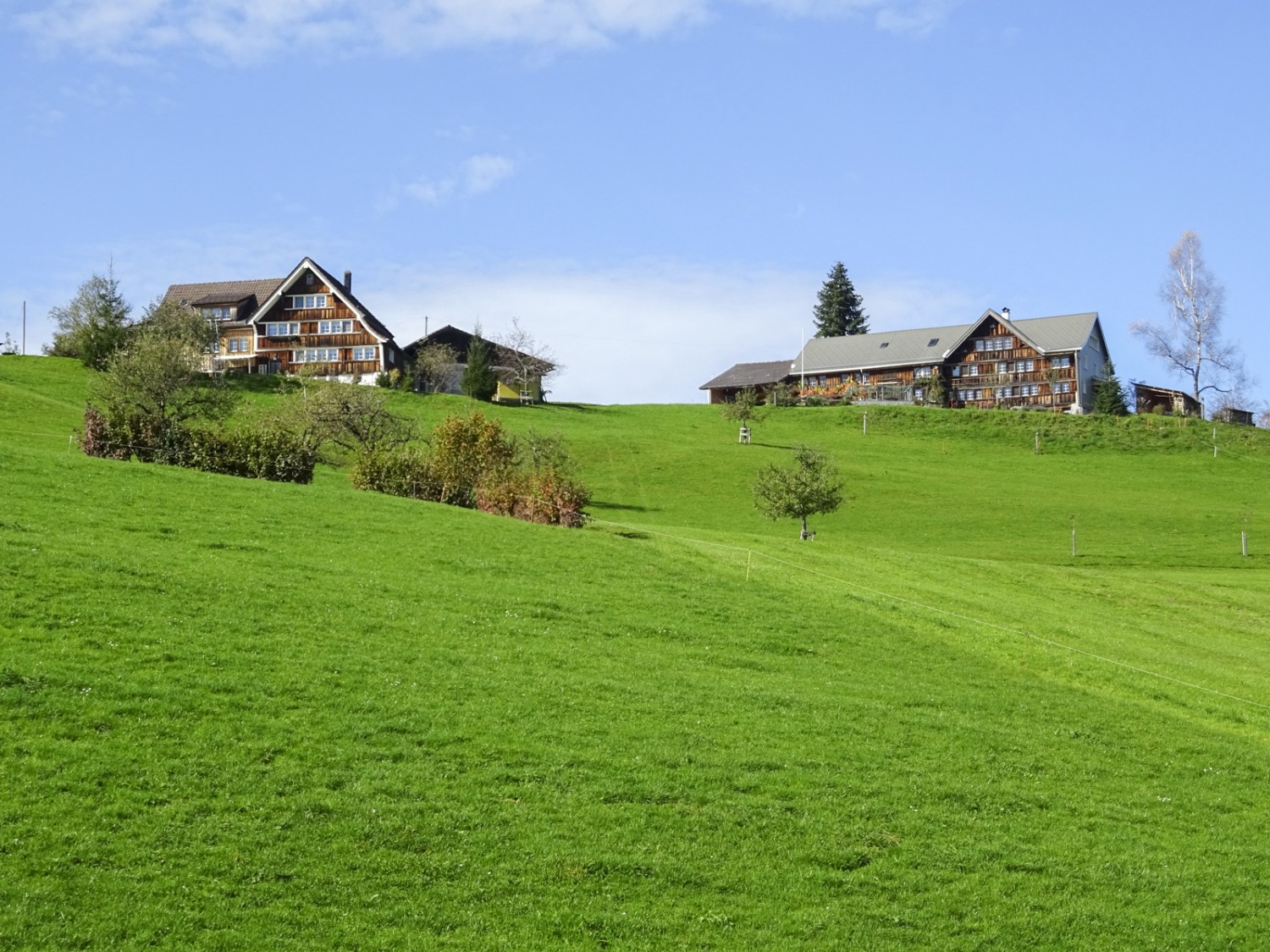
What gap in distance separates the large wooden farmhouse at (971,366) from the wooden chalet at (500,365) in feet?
99.6

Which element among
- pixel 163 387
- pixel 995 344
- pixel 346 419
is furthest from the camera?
pixel 995 344

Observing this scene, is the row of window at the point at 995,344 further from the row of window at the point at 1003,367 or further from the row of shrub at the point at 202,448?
the row of shrub at the point at 202,448

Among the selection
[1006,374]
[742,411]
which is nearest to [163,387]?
[742,411]

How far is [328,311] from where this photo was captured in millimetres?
127000

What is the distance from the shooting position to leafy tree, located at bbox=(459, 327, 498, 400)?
110 metres

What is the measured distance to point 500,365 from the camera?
425 feet

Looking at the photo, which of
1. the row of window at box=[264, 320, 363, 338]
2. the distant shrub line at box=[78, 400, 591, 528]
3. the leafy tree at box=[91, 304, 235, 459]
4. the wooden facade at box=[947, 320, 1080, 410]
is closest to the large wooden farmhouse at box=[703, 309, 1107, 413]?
the wooden facade at box=[947, 320, 1080, 410]

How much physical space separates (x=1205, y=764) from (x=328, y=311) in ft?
377

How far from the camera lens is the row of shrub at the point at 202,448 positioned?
43.7 meters

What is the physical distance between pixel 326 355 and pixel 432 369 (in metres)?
14.8

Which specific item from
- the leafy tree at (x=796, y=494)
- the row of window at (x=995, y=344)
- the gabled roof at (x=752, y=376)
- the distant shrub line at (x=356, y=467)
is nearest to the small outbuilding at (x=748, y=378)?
the gabled roof at (x=752, y=376)

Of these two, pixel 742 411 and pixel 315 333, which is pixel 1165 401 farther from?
pixel 315 333

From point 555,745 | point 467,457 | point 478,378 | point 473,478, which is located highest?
point 478,378

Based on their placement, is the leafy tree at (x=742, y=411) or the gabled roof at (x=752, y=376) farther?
the gabled roof at (x=752, y=376)
